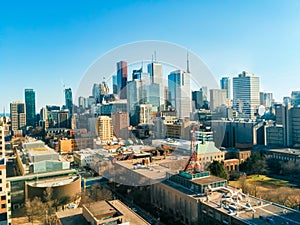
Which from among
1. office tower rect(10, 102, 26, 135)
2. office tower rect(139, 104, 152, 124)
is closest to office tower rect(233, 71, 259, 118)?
office tower rect(139, 104, 152, 124)

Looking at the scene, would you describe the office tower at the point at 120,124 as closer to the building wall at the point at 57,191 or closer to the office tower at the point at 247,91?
the building wall at the point at 57,191

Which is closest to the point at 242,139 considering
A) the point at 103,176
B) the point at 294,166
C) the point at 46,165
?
the point at 294,166

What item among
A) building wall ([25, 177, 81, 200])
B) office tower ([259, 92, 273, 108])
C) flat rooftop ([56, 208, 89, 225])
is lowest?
building wall ([25, 177, 81, 200])

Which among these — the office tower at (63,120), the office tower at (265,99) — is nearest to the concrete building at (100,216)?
the office tower at (63,120)

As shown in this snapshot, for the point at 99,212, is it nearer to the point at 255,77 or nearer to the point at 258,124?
the point at 258,124

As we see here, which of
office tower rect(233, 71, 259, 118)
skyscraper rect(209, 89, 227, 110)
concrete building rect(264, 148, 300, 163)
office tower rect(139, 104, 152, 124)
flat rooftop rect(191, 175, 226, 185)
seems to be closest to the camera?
flat rooftop rect(191, 175, 226, 185)

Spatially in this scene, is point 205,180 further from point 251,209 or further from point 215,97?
point 215,97

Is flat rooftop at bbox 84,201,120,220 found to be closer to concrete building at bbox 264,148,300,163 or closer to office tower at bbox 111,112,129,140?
concrete building at bbox 264,148,300,163
